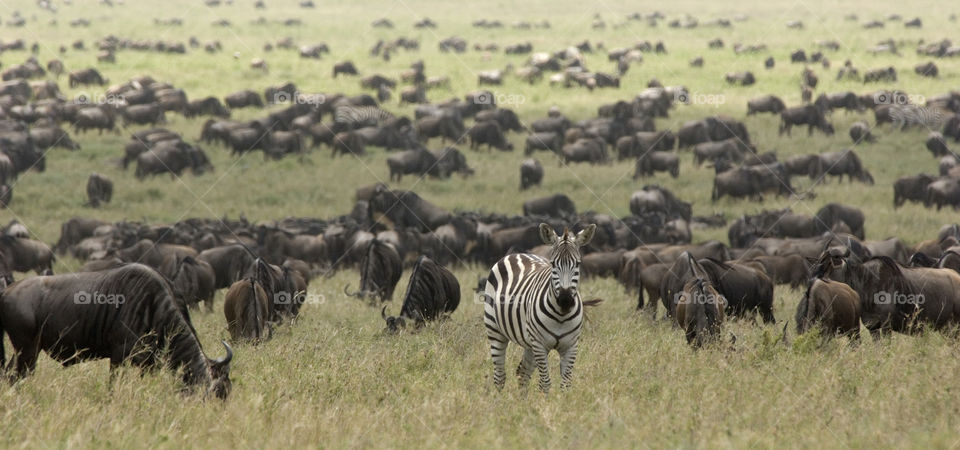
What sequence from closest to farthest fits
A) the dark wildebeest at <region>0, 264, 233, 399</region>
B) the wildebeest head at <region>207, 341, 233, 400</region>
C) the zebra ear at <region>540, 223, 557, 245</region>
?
1. the wildebeest head at <region>207, 341, 233, 400</region>
2. the dark wildebeest at <region>0, 264, 233, 399</region>
3. the zebra ear at <region>540, 223, 557, 245</region>

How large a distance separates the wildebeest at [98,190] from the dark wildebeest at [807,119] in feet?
84.0

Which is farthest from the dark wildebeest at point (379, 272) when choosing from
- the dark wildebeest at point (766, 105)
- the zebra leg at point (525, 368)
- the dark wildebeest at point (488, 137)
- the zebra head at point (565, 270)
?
the dark wildebeest at point (766, 105)

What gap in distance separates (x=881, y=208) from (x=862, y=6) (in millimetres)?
62683

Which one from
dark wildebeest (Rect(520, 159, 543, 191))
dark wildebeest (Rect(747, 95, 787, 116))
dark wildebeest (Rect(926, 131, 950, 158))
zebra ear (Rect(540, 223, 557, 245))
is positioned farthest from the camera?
dark wildebeest (Rect(747, 95, 787, 116))

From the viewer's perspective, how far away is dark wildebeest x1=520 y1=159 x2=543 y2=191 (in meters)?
32.2

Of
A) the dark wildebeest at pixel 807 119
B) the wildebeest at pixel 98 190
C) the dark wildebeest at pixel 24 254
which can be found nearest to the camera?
the dark wildebeest at pixel 24 254

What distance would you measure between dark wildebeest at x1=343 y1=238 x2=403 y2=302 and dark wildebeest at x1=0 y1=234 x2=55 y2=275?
8.01m

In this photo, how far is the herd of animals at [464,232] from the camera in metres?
8.05

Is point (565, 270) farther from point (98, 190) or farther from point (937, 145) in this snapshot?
point (937, 145)

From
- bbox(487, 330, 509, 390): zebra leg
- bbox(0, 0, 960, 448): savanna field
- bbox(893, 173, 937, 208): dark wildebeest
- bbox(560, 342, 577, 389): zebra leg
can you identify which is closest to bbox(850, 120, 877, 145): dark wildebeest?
bbox(0, 0, 960, 448): savanna field

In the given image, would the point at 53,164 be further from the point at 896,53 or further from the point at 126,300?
the point at 896,53

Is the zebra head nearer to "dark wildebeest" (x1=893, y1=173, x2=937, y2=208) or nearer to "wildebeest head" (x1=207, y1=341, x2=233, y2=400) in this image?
"wildebeest head" (x1=207, y1=341, x2=233, y2=400)

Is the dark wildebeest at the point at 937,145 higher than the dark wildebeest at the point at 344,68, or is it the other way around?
the dark wildebeest at the point at 937,145

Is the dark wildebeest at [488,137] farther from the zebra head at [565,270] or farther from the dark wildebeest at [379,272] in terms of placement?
the zebra head at [565,270]
